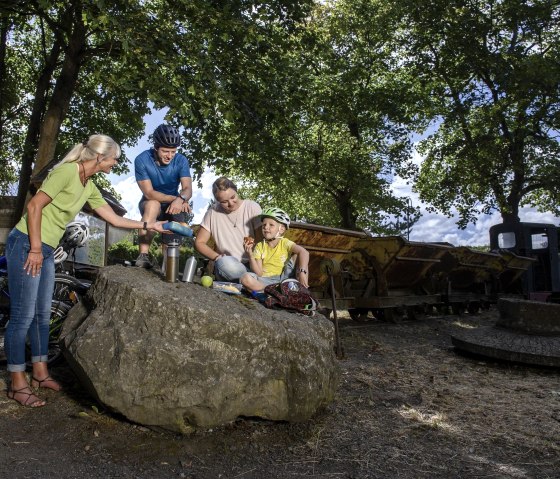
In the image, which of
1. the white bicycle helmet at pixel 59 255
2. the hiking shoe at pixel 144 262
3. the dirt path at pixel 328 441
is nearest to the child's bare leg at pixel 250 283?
the hiking shoe at pixel 144 262

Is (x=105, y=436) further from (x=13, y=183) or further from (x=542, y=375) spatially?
(x=13, y=183)

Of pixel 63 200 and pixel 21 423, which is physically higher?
pixel 63 200

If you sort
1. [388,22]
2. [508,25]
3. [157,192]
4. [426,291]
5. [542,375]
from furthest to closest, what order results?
[388,22] → [508,25] → [426,291] → [542,375] → [157,192]

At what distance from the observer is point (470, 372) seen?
24.5 feet

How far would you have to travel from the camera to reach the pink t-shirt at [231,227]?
565cm

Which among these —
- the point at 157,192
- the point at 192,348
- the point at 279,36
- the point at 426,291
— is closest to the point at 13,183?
the point at 279,36

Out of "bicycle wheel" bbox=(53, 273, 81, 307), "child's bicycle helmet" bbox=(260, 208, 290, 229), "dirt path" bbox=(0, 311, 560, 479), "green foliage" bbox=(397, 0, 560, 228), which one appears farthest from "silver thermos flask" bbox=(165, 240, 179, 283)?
"green foliage" bbox=(397, 0, 560, 228)

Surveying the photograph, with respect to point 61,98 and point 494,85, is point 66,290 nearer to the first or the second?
point 61,98

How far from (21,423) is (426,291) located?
37.8 ft

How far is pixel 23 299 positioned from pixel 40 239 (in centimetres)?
51

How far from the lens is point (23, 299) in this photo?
4430mm

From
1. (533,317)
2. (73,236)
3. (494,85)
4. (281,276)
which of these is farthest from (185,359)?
(494,85)

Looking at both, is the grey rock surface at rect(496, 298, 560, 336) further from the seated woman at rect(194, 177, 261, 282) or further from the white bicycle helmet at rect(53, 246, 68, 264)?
the white bicycle helmet at rect(53, 246, 68, 264)

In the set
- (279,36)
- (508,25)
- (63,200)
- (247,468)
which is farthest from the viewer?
(508,25)
